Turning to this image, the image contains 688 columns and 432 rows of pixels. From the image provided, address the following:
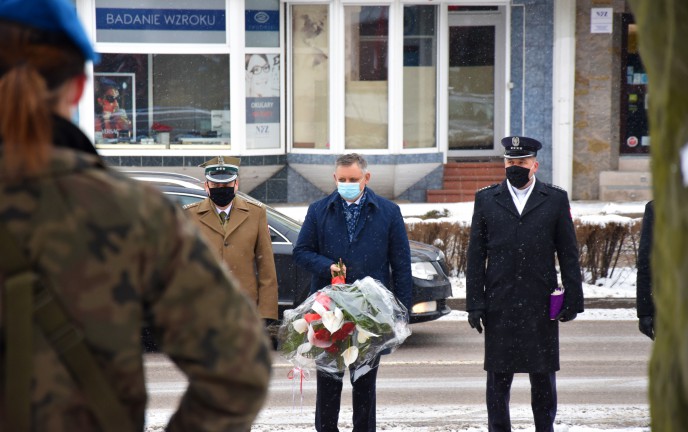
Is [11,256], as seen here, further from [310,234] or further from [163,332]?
[310,234]

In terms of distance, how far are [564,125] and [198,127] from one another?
663 cm

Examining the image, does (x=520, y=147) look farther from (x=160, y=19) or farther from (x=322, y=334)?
(x=160, y=19)

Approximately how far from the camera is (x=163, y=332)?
7.52ft

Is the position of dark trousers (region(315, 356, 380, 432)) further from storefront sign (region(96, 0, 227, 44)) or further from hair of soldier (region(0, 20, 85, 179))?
storefront sign (region(96, 0, 227, 44))

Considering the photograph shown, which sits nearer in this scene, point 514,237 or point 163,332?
point 163,332

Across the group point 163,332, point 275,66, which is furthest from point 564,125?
point 163,332

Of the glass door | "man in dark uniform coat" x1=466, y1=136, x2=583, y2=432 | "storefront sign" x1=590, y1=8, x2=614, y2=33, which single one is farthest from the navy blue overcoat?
the glass door

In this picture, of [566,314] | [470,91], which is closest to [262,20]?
[470,91]

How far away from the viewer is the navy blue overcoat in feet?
22.2

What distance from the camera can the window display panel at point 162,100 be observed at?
2045cm

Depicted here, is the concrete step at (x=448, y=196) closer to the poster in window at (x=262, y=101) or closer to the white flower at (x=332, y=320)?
the poster in window at (x=262, y=101)

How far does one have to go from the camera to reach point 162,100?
2062 cm

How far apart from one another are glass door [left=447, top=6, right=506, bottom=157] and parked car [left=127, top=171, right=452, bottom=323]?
11.1m

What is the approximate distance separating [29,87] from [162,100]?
61.3 ft
